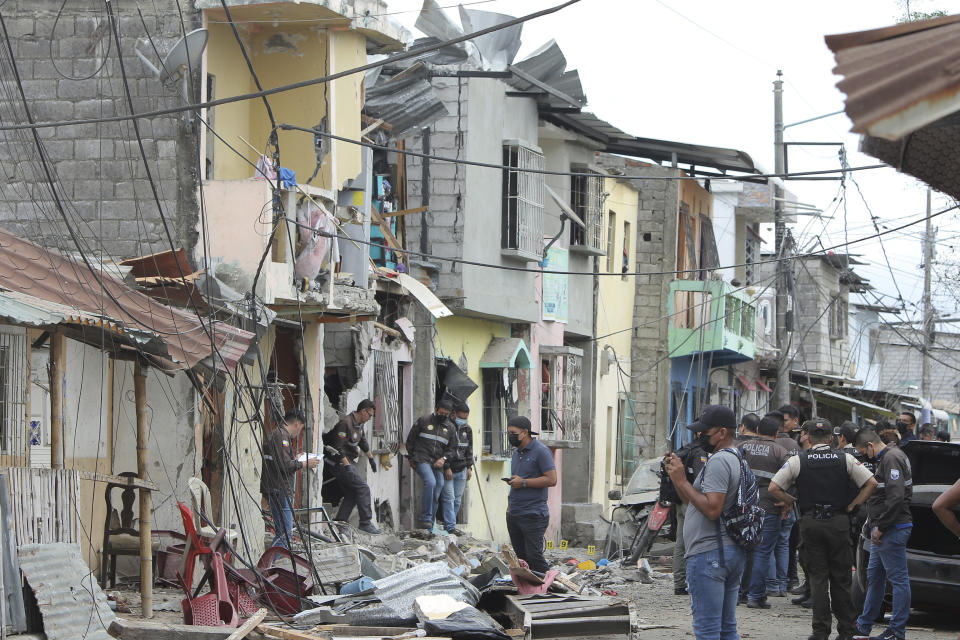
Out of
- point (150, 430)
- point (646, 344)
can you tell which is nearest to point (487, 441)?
point (646, 344)

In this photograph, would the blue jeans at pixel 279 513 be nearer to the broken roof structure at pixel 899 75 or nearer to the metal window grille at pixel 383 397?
the metal window grille at pixel 383 397

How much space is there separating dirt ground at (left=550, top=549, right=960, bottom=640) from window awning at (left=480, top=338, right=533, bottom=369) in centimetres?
826

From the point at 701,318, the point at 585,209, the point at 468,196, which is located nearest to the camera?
the point at 468,196

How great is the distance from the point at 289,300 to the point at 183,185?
186 centimetres

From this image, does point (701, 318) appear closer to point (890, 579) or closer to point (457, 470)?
point (457, 470)

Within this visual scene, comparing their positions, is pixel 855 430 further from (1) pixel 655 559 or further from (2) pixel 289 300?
(2) pixel 289 300

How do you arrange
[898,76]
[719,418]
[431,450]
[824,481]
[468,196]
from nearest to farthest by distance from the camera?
[898,76], [719,418], [824,481], [431,450], [468,196]

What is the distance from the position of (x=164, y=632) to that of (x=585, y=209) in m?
19.1

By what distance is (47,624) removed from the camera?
32.8ft

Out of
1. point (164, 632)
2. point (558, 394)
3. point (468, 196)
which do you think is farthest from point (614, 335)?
point (164, 632)

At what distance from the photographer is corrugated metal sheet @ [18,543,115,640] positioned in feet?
33.1

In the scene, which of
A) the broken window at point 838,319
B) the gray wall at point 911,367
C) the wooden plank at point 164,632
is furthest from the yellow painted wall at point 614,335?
the gray wall at point 911,367

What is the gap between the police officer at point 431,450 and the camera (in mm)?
19297

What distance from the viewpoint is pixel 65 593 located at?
1034cm
